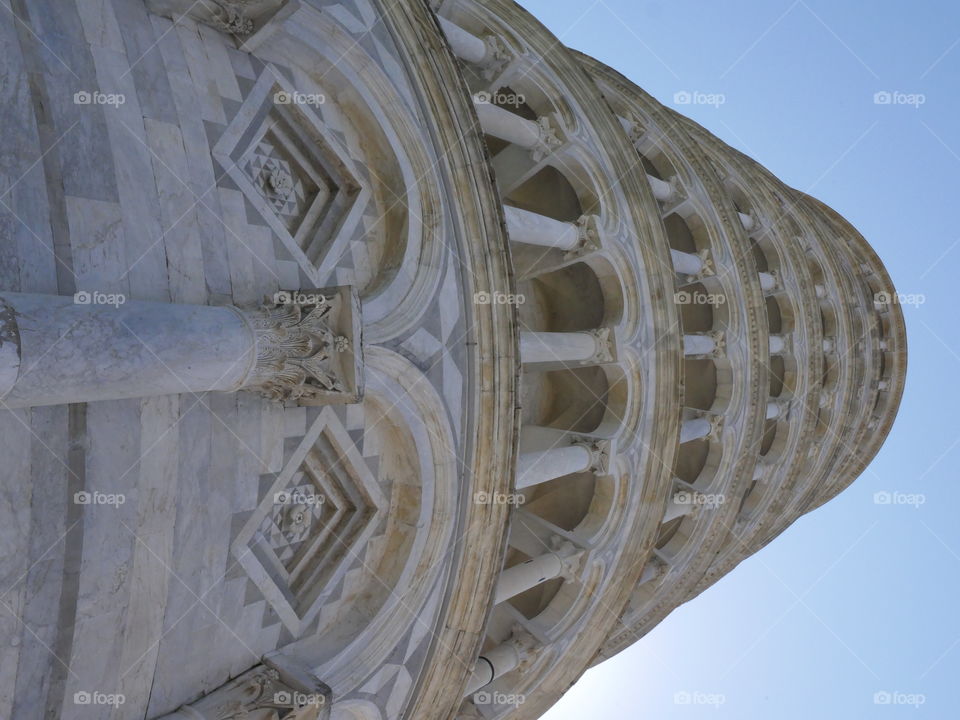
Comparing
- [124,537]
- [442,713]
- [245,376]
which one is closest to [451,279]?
[245,376]

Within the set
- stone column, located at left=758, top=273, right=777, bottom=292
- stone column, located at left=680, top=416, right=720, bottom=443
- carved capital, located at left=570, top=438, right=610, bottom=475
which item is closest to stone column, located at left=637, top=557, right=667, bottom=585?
stone column, located at left=680, top=416, right=720, bottom=443

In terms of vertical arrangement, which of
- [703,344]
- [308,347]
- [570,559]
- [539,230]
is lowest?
[570,559]

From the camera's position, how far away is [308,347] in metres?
6.85

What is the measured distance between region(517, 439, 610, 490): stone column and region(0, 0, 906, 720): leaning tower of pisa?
0.06m

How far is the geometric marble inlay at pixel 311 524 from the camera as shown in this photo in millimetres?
7668

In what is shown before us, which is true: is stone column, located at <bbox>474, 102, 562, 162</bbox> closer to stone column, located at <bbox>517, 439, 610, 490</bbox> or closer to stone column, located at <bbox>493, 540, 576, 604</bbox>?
stone column, located at <bbox>517, 439, 610, 490</bbox>

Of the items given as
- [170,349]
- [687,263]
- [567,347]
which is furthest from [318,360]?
[687,263]

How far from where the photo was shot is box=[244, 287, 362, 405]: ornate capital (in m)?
6.61

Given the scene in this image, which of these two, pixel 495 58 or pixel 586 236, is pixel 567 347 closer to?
pixel 586 236

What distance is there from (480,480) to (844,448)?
88.4ft

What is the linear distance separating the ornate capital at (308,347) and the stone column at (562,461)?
16.6 ft

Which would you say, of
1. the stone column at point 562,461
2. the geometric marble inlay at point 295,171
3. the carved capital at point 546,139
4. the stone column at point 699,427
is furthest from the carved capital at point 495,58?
the stone column at point 699,427

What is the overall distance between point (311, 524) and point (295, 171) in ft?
14.3

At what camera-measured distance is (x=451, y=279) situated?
998cm
